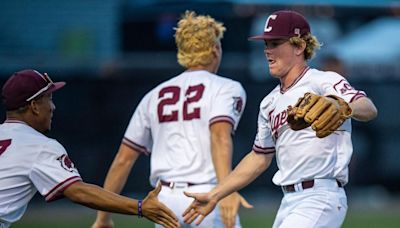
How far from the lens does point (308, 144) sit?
729 centimetres

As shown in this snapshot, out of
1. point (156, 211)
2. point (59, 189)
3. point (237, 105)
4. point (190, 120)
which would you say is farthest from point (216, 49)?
point (59, 189)

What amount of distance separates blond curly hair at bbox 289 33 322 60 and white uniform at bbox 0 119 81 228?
69.4 inches

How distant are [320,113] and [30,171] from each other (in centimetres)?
183

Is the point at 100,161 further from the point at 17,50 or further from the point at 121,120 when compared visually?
the point at 17,50

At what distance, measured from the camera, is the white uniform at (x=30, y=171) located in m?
6.83

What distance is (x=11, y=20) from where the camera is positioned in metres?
19.5

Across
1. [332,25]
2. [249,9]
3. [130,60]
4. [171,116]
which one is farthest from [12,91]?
[332,25]

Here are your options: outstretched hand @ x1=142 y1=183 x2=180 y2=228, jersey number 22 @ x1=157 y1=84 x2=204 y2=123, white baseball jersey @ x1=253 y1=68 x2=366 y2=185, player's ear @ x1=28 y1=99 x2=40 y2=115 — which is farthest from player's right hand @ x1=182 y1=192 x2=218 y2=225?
player's ear @ x1=28 y1=99 x2=40 y2=115

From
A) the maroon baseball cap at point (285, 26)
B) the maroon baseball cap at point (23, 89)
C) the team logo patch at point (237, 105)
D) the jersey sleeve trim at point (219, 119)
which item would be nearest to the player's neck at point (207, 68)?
the team logo patch at point (237, 105)

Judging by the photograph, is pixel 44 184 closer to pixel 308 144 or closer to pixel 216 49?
pixel 308 144

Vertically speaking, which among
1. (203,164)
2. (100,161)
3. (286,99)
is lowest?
(100,161)

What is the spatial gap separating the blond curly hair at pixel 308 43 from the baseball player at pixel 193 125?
39.2 inches

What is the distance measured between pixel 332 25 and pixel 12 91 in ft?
43.0

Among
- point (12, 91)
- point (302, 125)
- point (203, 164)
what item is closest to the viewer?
point (302, 125)
